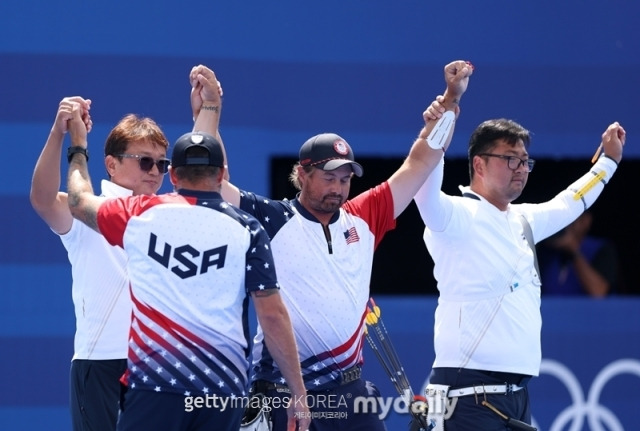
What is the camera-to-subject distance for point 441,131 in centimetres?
550

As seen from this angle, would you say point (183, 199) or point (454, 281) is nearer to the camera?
point (183, 199)

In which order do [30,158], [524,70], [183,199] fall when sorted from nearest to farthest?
[183,199] → [30,158] → [524,70]

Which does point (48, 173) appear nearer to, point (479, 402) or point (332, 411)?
point (332, 411)

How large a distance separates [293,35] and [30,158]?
190 centimetres

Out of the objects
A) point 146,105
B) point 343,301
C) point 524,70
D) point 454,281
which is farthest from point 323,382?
point 524,70

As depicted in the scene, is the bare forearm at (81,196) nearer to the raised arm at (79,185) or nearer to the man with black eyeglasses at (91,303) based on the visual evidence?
the raised arm at (79,185)

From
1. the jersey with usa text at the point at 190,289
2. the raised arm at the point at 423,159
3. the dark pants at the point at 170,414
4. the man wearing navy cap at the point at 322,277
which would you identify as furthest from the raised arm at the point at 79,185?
the raised arm at the point at 423,159

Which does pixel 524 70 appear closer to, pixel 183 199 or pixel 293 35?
pixel 293 35

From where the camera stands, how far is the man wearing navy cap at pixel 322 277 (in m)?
5.12

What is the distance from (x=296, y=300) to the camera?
5.12 m

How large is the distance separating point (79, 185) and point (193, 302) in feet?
2.66

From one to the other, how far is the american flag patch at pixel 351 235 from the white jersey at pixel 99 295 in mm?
1041

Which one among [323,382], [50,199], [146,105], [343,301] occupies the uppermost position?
[146,105]

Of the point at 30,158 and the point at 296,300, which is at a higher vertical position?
the point at 30,158
